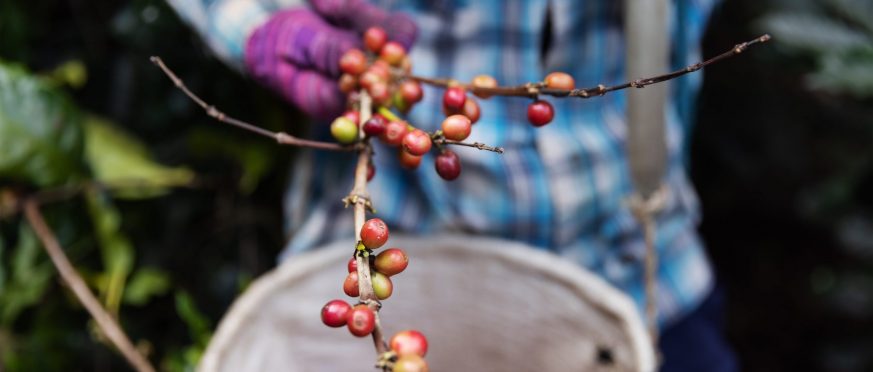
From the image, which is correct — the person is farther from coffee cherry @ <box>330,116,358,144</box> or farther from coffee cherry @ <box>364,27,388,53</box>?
coffee cherry @ <box>330,116,358,144</box>

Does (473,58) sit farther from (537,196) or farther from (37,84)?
(37,84)

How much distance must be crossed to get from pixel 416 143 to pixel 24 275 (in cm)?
60

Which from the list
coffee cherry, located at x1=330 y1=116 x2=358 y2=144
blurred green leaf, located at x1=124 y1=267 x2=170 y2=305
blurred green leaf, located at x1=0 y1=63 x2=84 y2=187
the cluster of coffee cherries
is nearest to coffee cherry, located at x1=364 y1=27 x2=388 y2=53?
coffee cherry, located at x1=330 y1=116 x2=358 y2=144

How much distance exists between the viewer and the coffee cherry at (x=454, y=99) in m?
0.43

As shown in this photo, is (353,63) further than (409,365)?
Yes

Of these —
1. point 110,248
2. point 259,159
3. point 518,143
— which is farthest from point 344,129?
point 110,248

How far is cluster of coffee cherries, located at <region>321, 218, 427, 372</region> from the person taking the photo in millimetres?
298

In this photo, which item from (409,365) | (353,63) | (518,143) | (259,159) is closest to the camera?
(409,365)

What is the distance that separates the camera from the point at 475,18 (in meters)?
0.65

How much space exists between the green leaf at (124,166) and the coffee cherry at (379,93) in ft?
1.52

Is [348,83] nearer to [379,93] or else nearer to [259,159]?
[379,93]

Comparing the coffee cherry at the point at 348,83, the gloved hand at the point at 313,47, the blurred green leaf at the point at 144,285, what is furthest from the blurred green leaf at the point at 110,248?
the coffee cherry at the point at 348,83

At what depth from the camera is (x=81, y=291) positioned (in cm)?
71

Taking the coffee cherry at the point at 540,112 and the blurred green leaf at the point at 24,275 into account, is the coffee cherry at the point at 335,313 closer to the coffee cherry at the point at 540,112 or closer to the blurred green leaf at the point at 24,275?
the coffee cherry at the point at 540,112
